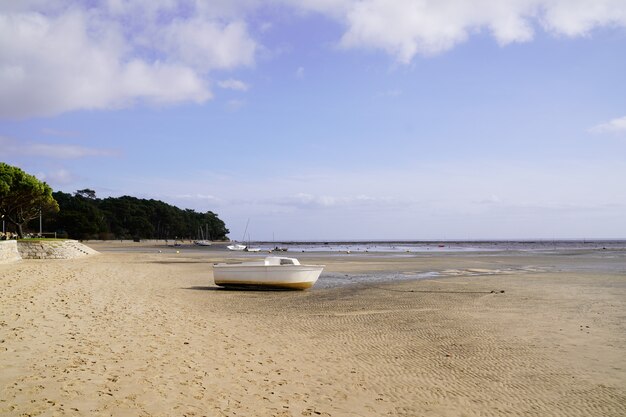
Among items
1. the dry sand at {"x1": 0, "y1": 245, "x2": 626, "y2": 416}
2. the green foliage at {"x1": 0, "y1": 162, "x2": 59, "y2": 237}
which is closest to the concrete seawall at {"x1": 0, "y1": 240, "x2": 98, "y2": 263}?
the green foliage at {"x1": 0, "y1": 162, "x2": 59, "y2": 237}

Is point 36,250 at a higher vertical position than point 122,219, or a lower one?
lower

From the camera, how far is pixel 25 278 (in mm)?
21078

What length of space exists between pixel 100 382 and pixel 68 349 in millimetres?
2300

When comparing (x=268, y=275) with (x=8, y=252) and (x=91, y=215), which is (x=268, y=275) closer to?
(x=8, y=252)

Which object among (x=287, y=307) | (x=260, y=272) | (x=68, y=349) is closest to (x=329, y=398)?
(x=68, y=349)

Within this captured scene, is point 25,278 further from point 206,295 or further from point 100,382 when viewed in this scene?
point 100,382

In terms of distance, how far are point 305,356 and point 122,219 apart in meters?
133

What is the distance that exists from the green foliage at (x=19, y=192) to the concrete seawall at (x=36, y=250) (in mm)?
5093

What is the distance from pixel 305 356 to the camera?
938cm

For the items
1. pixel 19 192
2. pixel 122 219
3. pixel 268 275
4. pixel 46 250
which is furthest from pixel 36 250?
pixel 122 219

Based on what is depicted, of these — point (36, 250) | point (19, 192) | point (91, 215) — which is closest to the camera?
point (36, 250)

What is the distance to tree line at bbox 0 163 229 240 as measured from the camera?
4156 cm

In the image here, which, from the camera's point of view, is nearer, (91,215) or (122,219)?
(91,215)

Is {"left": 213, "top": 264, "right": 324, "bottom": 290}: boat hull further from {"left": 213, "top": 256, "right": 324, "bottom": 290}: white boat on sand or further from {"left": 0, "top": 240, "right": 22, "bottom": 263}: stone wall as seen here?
{"left": 0, "top": 240, "right": 22, "bottom": 263}: stone wall
